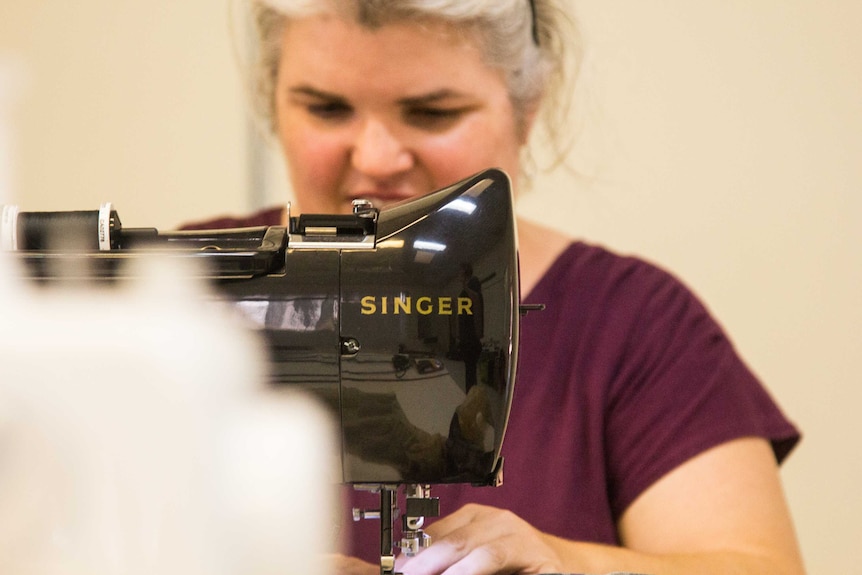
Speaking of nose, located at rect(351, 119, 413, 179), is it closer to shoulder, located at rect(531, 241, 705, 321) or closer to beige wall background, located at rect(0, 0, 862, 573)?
shoulder, located at rect(531, 241, 705, 321)

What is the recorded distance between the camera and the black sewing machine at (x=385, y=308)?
57 centimetres

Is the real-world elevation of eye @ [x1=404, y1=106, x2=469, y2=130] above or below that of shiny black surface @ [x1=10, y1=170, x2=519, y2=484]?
above

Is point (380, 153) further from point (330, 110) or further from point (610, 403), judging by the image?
point (610, 403)

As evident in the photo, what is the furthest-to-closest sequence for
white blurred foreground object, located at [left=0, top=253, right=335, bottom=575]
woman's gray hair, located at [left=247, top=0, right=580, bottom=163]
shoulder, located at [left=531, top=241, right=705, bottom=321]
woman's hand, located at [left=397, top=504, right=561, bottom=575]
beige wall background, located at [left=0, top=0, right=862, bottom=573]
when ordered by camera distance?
beige wall background, located at [left=0, top=0, right=862, bottom=573] < shoulder, located at [left=531, top=241, right=705, bottom=321] < woman's gray hair, located at [left=247, top=0, right=580, bottom=163] < woman's hand, located at [left=397, top=504, right=561, bottom=575] < white blurred foreground object, located at [left=0, top=253, right=335, bottom=575]

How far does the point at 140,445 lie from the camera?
0.51 metres

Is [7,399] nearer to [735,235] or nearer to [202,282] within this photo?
[202,282]

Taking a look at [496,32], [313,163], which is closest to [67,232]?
[313,163]

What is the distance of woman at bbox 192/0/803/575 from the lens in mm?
944

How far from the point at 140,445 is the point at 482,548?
232mm

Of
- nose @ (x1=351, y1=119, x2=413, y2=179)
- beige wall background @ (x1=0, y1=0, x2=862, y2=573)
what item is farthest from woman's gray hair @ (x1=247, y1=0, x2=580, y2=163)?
beige wall background @ (x1=0, y1=0, x2=862, y2=573)

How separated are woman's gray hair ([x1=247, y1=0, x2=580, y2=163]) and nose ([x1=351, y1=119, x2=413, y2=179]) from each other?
0.10 meters

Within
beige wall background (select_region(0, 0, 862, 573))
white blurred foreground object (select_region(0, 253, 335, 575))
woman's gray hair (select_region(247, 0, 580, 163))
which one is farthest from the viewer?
beige wall background (select_region(0, 0, 862, 573))

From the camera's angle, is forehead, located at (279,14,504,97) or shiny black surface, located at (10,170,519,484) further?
forehead, located at (279,14,504,97)

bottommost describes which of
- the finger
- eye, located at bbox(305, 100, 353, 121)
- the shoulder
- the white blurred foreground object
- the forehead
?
the finger
